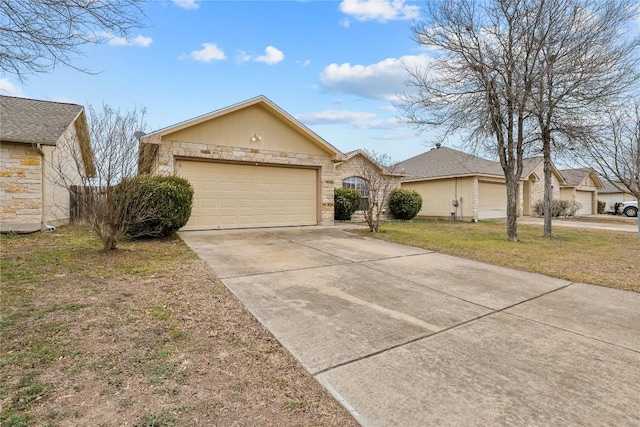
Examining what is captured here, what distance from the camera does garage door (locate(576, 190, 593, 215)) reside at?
28672 millimetres

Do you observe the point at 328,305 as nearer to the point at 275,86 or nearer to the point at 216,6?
the point at 216,6

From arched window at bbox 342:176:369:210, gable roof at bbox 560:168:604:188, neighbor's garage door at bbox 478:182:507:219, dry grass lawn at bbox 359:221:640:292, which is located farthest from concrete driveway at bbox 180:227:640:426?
gable roof at bbox 560:168:604:188

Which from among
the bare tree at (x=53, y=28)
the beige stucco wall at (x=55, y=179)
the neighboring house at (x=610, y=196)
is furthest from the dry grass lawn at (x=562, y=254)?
the neighboring house at (x=610, y=196)

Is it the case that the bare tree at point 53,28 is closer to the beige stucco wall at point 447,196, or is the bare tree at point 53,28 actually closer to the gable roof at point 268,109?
the gable roof at point 268,109

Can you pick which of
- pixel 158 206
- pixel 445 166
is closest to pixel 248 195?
pixel 158 206

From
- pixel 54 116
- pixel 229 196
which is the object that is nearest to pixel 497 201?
pixel 229 196

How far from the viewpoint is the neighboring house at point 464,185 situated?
18.7m

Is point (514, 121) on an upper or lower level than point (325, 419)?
upper

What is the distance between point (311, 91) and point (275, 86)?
8.18ft

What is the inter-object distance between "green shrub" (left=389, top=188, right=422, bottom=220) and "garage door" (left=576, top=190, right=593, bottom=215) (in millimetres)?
20189

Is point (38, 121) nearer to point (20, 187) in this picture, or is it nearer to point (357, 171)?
point (20, 187)

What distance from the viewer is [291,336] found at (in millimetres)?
3205

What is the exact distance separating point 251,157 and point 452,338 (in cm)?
897

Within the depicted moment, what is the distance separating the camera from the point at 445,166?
20.8 metres
